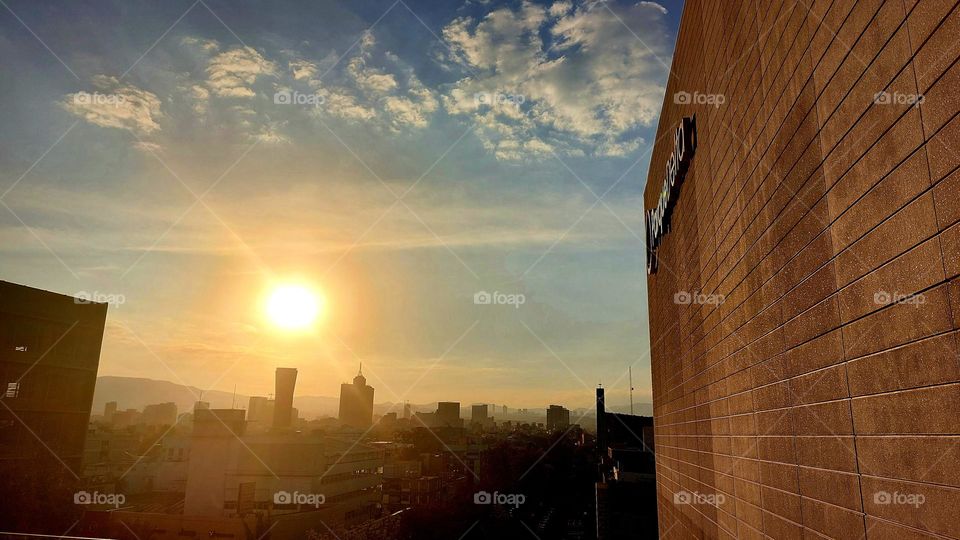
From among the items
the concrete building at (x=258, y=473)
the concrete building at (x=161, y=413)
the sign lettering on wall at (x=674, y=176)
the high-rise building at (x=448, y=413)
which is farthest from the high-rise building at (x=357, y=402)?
the sign lettering on wall at (x=674, y=176)

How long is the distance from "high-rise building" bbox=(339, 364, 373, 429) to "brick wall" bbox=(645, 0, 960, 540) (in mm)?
174989

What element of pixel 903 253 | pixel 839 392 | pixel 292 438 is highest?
pixel 903 253

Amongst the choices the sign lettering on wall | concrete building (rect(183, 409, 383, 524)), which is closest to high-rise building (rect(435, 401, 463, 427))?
concrete building (rect(183, 409, 383, 524))

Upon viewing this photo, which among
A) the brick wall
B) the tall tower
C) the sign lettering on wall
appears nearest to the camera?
the brick wall

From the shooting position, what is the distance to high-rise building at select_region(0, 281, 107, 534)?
30688 mm

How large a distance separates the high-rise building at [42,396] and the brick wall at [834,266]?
126 ft

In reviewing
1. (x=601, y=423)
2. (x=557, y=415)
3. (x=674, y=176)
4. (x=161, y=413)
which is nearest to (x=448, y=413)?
(x=557, y=415)

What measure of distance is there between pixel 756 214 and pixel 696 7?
540 cm

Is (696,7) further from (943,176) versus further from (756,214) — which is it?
(943,176)

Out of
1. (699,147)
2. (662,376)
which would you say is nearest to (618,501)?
(662,376)

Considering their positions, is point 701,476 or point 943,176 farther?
point 701,476

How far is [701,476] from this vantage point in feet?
32.5

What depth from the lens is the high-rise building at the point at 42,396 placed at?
3069cm

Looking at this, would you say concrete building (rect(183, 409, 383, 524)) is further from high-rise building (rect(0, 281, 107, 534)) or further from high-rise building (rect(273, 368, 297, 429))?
high-rise building (rect(273, 368, 297, 429))
